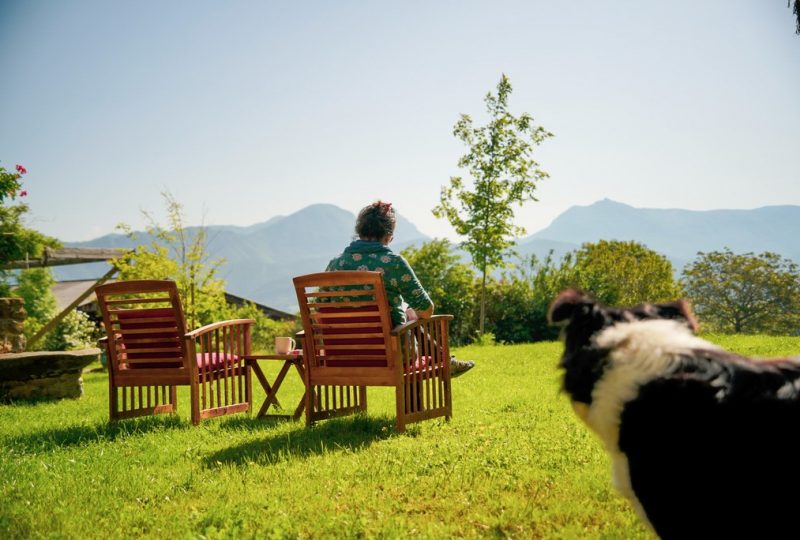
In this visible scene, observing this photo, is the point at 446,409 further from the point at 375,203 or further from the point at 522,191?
the point at 522,191

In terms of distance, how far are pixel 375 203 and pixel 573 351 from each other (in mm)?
3741

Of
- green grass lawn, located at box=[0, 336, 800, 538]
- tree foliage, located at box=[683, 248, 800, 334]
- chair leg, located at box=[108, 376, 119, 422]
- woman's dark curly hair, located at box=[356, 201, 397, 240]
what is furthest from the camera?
tree foliage, located at box=[683, 248, 800, 334]

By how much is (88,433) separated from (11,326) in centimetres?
509

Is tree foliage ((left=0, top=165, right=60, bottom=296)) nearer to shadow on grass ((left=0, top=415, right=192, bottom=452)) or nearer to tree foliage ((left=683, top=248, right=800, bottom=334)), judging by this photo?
shadow on grass ((left=0, top=415, right=192, bottom=452))

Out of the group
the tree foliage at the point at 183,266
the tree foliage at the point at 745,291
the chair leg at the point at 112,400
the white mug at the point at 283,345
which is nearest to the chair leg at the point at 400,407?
the white mug at the point at 283,345

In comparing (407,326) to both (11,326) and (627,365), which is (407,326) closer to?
(627,365)

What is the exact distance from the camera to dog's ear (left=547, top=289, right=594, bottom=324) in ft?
5.39

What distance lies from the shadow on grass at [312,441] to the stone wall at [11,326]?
18.8 feet

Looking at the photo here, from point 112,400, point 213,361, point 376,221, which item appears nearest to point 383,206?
point 376,221

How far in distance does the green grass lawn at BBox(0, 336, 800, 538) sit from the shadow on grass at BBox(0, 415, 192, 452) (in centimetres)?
2

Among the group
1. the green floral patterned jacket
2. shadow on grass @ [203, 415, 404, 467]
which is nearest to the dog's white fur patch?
shadow on grass @ [203, 415, 404, 467]

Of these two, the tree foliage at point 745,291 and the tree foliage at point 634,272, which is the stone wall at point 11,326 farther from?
A: the tree foliage at point 745,291

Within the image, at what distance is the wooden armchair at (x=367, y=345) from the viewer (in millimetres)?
4711

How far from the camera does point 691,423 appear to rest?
150cm
